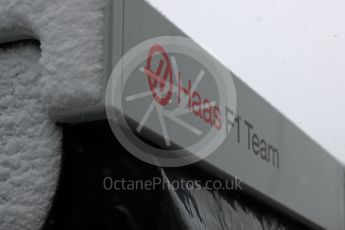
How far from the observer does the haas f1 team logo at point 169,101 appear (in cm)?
168

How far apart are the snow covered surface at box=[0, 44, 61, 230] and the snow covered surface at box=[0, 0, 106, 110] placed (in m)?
0.06

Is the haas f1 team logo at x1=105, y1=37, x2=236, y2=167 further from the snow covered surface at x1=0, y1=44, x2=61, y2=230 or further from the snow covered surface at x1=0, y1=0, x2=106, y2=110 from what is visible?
the snow covered surface at x1=0, y1=44, x2=61, y2=230

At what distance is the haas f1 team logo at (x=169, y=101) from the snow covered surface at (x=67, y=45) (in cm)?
6

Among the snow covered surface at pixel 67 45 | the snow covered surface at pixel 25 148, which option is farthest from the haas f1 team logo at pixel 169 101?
the snow covered surface at pixel 25 148

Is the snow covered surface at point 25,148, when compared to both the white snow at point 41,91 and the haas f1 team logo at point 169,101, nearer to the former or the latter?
the white snow at point 41,91

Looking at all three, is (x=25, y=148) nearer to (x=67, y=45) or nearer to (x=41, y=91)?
(x=41, y=91)

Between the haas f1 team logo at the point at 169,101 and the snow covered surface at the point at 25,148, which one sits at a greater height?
the haas f1 team logo at the point at 169,101

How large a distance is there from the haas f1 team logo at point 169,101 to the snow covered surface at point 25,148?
0.18 meters

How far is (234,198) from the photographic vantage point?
2254 millimetres

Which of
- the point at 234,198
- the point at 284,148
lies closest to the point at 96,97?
the point at 234,198

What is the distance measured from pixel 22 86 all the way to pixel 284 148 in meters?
1.13

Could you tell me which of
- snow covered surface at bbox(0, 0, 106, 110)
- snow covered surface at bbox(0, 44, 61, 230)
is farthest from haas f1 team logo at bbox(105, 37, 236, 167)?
snow covered surface at bbox(0, 44, 61, 230)

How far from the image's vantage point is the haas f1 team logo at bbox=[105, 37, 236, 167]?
1678 millimetres

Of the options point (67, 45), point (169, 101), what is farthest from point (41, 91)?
point (169, 101)
